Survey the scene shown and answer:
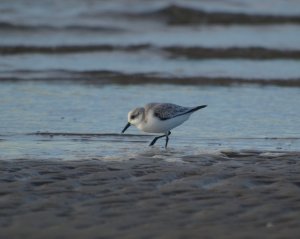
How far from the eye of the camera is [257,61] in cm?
1633

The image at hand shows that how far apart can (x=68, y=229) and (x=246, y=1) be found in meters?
20.4

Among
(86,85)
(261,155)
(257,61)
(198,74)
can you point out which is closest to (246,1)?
(257,61)

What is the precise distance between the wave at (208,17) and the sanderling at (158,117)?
506 inches

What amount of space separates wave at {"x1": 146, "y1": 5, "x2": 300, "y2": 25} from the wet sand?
47.1ft

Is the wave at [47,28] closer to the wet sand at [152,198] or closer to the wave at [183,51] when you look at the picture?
the wave at [183,51]

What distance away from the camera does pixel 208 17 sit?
22703 mm

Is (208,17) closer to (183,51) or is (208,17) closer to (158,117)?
(183,51)

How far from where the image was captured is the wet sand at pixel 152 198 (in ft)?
17.9

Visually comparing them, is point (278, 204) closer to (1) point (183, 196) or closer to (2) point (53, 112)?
(1) point (183, 196)

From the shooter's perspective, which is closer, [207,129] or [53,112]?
[207,129]

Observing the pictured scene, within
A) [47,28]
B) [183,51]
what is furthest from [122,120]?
[47,28]

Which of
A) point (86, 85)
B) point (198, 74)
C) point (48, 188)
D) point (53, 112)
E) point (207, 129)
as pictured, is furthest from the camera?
point (198, 74)

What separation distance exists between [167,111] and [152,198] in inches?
118

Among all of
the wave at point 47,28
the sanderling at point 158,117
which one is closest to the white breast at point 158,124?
the sanderling at point 158,117
